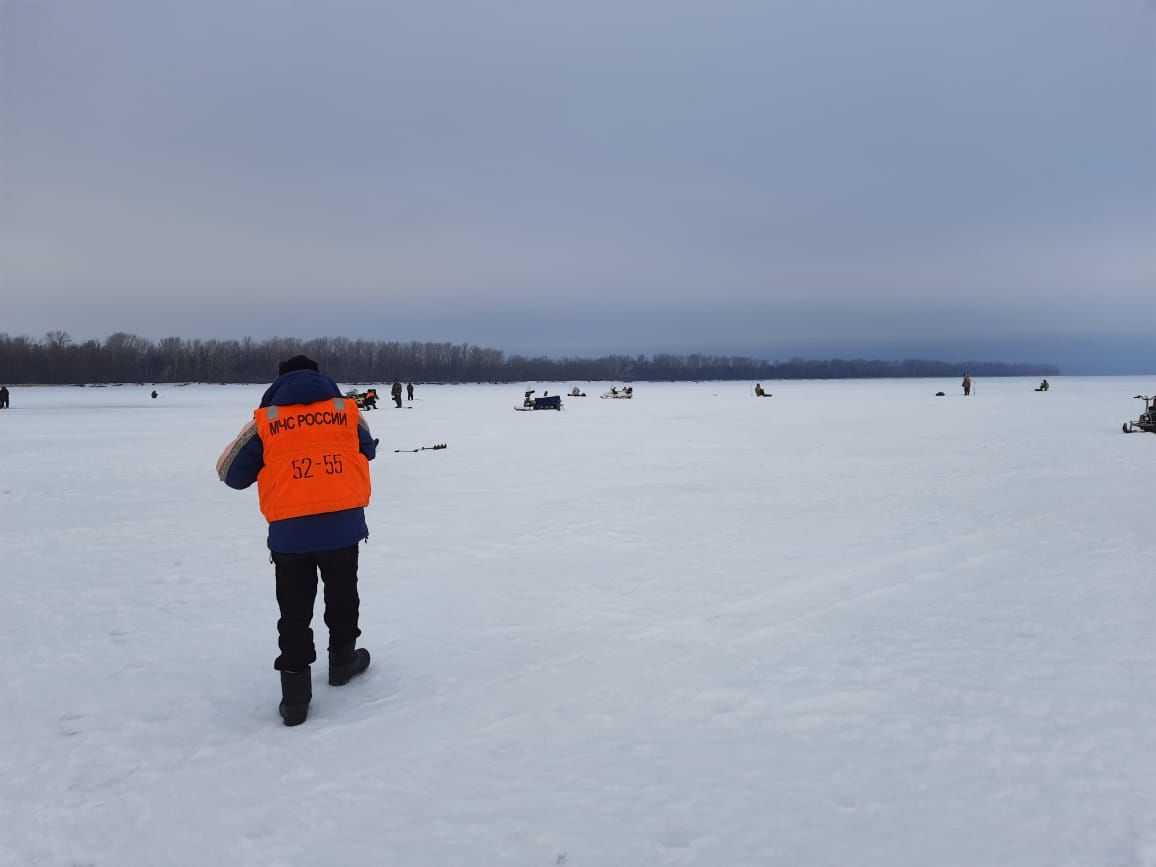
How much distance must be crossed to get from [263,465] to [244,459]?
109 millimetres

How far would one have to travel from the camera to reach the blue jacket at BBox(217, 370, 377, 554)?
3.73m

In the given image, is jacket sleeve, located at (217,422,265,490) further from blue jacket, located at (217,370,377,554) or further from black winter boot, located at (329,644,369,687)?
black winter boot, located at (329,644,369,687)

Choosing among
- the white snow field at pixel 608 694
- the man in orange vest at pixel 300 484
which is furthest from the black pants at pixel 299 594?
the white snow field at pixel 608 694

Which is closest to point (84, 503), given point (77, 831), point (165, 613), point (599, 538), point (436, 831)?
point (165, 613)

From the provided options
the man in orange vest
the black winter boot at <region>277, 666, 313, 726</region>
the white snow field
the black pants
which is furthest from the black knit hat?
the white snow field

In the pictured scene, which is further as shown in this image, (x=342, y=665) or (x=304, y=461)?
(x=342, y=665)

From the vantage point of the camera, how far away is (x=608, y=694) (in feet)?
13.0

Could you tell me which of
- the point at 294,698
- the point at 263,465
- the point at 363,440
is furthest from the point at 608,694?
the point at 263,465

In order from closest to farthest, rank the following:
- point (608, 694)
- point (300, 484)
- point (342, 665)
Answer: point (300, 484) < point (608, 694) < point (342, 665)

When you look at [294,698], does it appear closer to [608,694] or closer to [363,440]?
[363,440]

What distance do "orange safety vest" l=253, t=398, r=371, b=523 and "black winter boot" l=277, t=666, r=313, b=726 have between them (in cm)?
85

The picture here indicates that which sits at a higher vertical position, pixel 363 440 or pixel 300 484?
pixel 363 440

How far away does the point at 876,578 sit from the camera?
6.21 meters

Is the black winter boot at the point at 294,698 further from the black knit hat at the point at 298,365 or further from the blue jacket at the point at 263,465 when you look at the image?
the black knit hat at the point at 298,365
